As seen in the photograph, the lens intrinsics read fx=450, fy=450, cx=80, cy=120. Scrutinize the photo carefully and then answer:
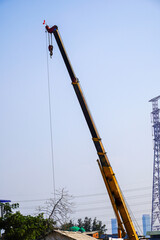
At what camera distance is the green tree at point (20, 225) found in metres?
31.5

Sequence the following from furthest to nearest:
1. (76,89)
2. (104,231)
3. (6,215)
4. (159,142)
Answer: (159,142) → (104,231) → (6,215) → (76,89)

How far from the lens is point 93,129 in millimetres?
29703

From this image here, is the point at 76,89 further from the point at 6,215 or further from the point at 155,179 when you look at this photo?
the point at 155,179

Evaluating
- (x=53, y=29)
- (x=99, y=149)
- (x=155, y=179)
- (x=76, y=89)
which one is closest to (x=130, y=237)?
(x=99, y=149)

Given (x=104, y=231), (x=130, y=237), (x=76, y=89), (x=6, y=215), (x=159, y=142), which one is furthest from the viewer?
(x=159, y=142)

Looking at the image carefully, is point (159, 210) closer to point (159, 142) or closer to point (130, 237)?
point (159, 142)

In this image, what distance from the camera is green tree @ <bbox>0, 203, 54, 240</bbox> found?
31531mm

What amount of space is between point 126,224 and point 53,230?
682 cm

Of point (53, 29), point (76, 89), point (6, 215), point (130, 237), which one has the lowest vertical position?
point (130, 237)

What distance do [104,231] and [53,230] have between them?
2651 inches

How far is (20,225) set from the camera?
32.3 meters

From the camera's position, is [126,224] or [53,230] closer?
[126,224]

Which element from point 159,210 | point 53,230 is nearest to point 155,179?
point 159,210

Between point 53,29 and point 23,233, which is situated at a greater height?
point 53,29
